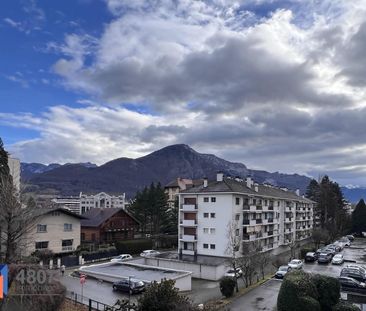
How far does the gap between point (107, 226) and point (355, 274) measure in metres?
45.6

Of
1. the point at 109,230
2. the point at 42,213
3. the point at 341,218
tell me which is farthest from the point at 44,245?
the point at 341,218

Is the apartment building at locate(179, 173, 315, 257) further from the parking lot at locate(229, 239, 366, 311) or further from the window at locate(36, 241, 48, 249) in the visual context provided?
the window at locate(36, 241, 48, 249)

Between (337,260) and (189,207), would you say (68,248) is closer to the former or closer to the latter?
(189,207)

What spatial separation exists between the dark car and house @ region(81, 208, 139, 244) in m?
42.9

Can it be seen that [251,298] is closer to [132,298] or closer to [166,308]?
[132,298]

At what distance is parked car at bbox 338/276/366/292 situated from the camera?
39.7 meters

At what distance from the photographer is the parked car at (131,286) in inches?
1479

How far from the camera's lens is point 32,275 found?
69.3ft

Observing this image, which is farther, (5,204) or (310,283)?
(5,204)

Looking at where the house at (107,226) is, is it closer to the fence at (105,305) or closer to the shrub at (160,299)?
the fence at (105,305)

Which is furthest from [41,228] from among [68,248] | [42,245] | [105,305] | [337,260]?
[337,260]

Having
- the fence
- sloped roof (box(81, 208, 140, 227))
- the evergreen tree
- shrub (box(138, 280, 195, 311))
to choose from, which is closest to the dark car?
the fence

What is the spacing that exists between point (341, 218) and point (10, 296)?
100187 millimetres

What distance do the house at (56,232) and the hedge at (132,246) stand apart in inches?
291
